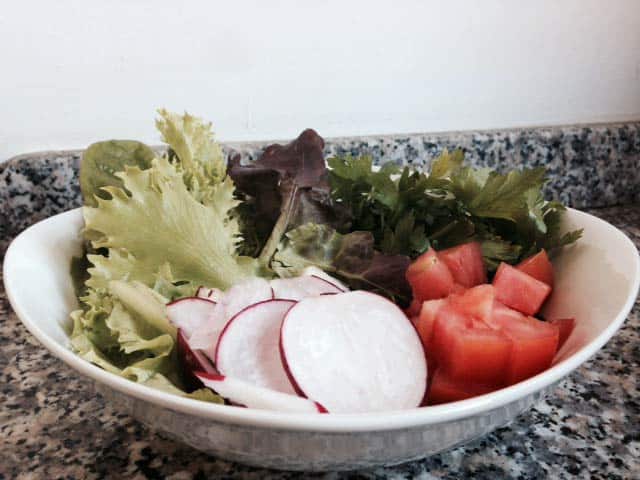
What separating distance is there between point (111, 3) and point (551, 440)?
79cm

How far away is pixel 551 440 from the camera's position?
1.98 ft

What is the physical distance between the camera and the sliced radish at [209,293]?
614 mm

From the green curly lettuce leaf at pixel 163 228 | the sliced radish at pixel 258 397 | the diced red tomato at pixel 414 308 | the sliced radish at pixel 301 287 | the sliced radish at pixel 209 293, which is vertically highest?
the green curly lettuce leaf at pixel 163 228

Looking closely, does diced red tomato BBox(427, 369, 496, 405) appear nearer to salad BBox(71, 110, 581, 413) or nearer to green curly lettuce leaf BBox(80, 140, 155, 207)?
salad BBox(71, 110, 581, 413)

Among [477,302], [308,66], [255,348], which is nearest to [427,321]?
[477,302]

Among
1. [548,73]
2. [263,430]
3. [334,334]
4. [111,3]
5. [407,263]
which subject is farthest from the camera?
[548,73]

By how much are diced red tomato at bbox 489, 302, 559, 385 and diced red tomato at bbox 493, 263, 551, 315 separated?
76 millimetres

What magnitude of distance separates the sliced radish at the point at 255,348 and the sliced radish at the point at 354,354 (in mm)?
25

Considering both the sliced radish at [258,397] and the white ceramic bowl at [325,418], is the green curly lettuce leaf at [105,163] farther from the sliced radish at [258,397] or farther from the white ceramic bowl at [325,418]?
the sliced radish at [258,397]

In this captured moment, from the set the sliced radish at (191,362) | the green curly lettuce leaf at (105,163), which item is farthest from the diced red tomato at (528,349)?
the green curly lettuce leaf at (105,163)

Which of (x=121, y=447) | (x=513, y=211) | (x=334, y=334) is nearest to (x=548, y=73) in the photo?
(x=513, y=211)

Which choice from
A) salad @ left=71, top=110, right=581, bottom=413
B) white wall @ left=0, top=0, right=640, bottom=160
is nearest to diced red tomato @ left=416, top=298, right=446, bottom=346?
salad @ left=71, top=110, right=581, bottom=413

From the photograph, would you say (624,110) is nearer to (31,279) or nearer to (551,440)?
(551,440)

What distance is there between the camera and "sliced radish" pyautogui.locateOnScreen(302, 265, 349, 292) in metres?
0.66
